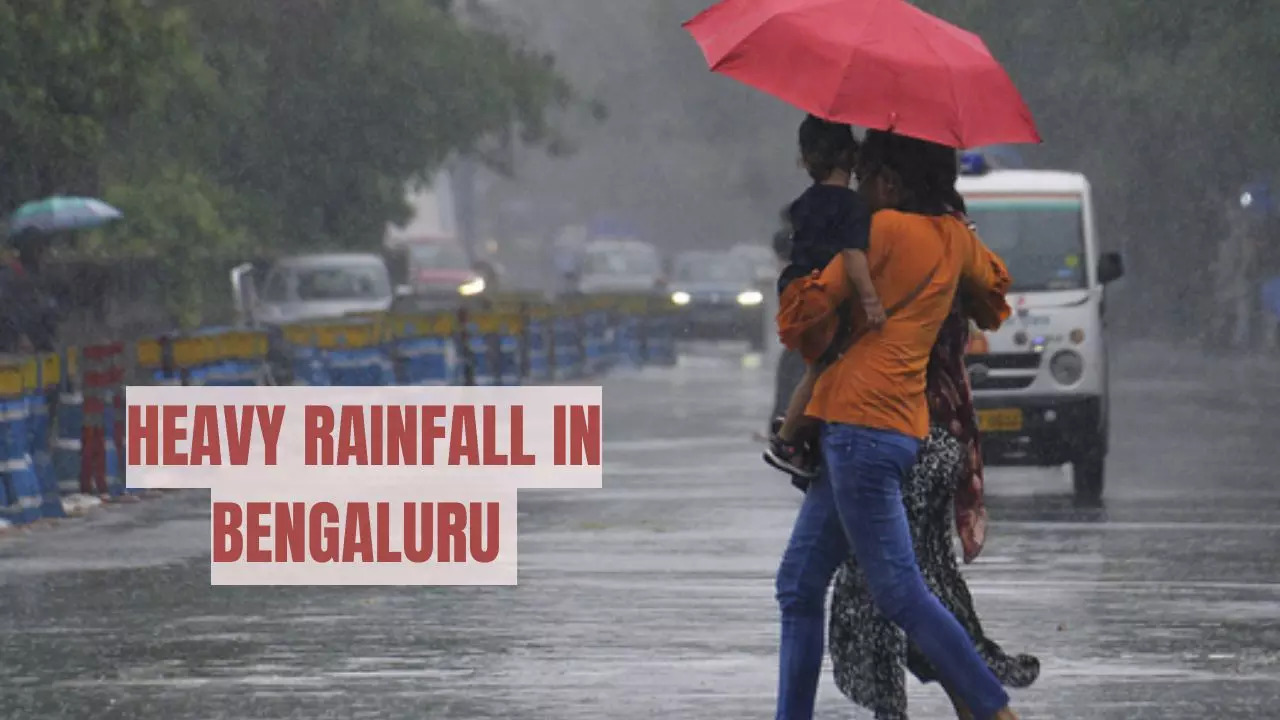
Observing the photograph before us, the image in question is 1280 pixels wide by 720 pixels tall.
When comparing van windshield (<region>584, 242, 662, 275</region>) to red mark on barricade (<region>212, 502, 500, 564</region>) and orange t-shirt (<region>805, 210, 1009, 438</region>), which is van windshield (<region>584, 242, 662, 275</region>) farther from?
orange t-shirt (<region>805, 210, 1009, 438</region>)

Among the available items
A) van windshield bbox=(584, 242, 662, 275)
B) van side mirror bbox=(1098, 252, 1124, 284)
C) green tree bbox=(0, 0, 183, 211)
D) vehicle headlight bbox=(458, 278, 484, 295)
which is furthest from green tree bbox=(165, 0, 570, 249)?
van side mirror bbox=(1098, 252, 1124, 284)

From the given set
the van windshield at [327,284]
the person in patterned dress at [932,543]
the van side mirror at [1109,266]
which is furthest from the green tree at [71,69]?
the person in patterned dress at [932,543]

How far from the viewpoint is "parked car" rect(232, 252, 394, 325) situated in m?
37.1

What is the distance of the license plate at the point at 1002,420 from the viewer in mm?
18703

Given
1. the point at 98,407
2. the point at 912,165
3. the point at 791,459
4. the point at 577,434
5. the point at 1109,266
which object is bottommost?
the point at 577,434

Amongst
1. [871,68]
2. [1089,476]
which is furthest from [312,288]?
[871,68]

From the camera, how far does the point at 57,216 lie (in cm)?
2484

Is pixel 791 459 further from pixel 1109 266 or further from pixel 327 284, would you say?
Result: pixel 327 284

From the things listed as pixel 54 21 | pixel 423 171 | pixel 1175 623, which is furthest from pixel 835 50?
pixel 423 171

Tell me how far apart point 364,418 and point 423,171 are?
18.5 m

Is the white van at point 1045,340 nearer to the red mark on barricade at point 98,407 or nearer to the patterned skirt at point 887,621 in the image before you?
the red mark on barricade at point 98,407

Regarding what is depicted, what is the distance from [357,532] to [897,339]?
8.68m

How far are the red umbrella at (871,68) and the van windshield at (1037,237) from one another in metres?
10.9

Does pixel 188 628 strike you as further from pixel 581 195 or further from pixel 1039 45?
pixel 581 195
